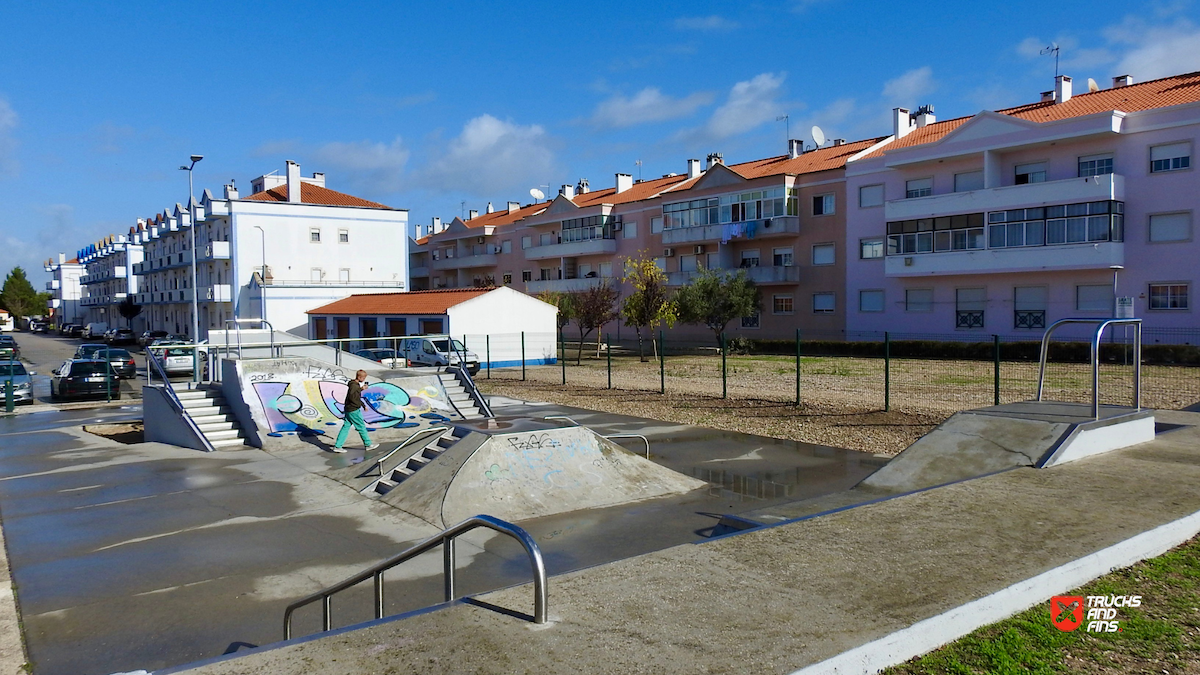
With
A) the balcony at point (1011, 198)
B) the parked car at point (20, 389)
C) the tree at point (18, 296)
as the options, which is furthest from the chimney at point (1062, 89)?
the tree at point (18, 296)

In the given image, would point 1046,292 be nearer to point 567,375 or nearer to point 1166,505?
point 567,375

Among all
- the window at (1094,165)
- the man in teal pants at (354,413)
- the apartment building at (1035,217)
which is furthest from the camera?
the window at (1094,165)

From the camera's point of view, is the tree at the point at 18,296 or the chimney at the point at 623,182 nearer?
the chimney at the point at 623,182

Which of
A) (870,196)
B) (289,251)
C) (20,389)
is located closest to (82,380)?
(20,389)

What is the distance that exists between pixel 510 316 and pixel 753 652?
34.8 meters

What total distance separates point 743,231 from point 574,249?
15.8 metres

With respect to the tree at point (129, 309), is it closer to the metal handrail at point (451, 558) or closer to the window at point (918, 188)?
the window at point (918, 188)

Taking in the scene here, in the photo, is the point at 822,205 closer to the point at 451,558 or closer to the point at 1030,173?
the point at 1030,173

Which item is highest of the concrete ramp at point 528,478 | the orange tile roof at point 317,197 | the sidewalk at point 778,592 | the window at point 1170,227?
the orange tile roof at point 317,197

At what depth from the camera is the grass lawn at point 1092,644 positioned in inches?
171

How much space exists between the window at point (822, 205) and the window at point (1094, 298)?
Answer: 1385 cm

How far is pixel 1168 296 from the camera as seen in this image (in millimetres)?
32688

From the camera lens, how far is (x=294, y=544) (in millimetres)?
9547

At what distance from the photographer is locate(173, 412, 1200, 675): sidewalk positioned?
4121 millimetres
